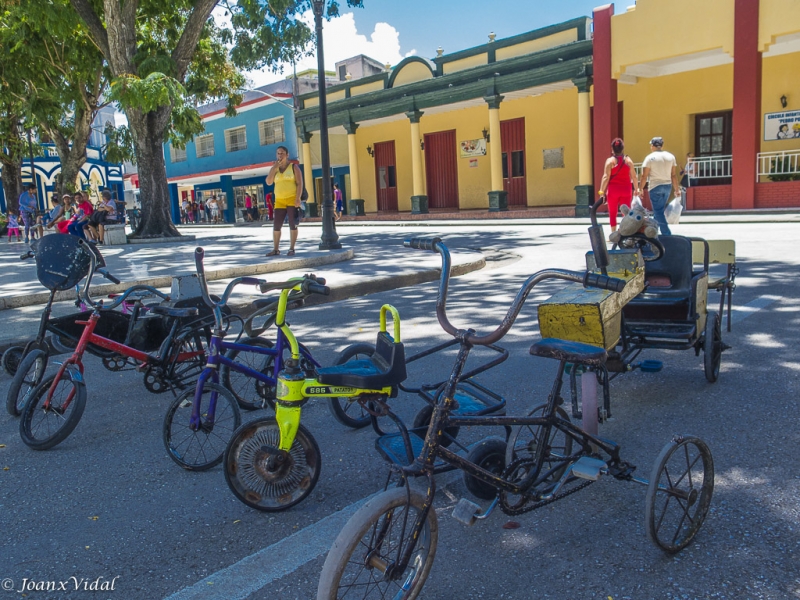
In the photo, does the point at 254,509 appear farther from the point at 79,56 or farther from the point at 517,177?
the point at 517,177

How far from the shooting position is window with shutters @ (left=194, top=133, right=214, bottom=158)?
41312 millimetres

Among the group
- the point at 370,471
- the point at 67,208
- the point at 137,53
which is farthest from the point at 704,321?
the point at 137,53

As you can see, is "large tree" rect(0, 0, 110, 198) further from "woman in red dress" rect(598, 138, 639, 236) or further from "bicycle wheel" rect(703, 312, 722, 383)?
"bicycle wheel" rect(703, 312, 722, 383)

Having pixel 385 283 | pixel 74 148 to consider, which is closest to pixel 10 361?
pixel 385 283

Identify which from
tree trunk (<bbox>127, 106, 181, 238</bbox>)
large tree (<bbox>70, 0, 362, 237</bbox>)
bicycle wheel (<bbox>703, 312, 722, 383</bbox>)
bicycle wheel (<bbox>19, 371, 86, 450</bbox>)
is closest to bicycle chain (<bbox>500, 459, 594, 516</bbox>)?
bicycle wheel (<bbox>703, 312, 722, 383</bbox>)

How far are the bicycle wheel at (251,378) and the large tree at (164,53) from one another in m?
11.3

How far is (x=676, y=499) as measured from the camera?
274cm

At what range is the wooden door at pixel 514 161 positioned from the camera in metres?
28.0

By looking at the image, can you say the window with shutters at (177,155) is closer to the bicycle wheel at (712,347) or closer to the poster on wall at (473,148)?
the poster on wall at (473,148)

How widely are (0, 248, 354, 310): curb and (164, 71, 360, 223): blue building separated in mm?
21801

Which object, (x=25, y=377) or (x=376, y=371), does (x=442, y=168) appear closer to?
(x=25, y=377)

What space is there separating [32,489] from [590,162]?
21678 mm

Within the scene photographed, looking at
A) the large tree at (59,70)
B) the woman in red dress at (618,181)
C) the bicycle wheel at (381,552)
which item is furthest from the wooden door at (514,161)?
the bicycle wheel at (381,552)

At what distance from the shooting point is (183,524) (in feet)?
10.2
